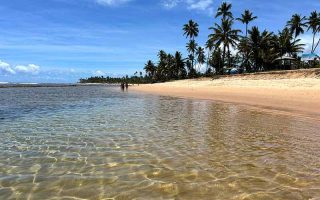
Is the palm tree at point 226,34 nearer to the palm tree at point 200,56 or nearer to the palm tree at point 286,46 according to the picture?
the palm tree at point 286,46

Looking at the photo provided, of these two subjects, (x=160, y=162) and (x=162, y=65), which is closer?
(x=160, y=162)

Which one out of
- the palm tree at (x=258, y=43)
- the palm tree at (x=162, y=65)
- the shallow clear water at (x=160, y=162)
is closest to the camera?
the shallow clear water at (x=160, y=162)

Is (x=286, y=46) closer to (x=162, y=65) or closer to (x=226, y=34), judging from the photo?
(x=226, y=34)

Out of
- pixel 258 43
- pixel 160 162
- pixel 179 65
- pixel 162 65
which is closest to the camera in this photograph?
pixel 160 162

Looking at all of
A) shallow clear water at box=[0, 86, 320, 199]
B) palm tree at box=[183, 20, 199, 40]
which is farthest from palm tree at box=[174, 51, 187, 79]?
shallow clear water at box=[0, 86, 320, 199]

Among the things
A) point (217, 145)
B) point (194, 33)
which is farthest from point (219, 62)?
point (217, 145)

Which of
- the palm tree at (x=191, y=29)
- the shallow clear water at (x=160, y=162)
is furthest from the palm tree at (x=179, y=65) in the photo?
the shallow clear water at (x=160, y=162)

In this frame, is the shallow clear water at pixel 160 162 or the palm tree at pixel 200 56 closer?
the shallow clear water at pixel 160 162

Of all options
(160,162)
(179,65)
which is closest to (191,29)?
(179,65)

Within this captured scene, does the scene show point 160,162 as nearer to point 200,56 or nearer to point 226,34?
point 226,34

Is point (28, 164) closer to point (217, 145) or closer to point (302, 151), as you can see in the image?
point (217, 145)

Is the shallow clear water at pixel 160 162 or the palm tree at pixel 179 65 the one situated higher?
the palm tree at pixel 179 65

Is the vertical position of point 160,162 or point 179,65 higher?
point 179,65

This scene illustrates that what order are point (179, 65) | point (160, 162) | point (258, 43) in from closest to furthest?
point (160, 162) → point (258, 43) → point (179, 65)
